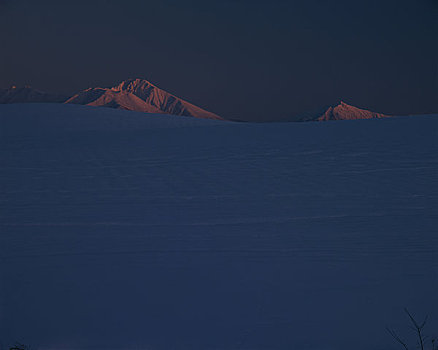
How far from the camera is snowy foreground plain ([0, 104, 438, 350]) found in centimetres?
266

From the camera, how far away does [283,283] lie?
3029 mm

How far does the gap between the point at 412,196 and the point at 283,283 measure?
7.80 ft

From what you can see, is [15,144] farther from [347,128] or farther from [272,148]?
[347,128]

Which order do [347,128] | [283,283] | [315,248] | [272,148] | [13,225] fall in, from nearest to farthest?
[283,283], [315,248], [13,225], [272,148], [347,128]

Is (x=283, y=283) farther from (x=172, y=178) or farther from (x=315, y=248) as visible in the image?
(x=172, y=178)

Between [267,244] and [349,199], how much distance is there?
1454 millimetres

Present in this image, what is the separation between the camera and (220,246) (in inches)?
142

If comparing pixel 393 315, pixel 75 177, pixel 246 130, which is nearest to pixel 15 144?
pixel 75 177

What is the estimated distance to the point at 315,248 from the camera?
3508 millimetres

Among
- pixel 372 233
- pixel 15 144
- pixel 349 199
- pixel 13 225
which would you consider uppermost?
pixel 15 144

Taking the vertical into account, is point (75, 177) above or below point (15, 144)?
below

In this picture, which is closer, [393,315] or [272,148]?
[393,315]

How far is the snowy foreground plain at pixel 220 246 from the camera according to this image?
105 inches

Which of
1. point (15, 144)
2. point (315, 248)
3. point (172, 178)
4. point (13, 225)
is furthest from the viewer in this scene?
point (15, 144)
